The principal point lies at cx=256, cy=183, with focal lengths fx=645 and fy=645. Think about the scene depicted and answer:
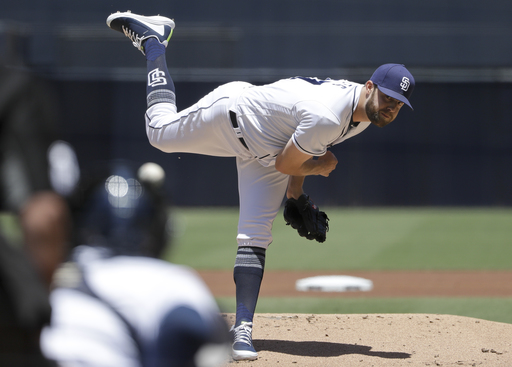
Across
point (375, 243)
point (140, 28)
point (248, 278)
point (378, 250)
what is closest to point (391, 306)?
point (248, 278)

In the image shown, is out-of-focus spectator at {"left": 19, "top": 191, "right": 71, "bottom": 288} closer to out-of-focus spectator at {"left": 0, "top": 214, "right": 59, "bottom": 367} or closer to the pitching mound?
out-of-focus spectator at {"left": 0, "top": 214, "right": 59, "bottom": 367}

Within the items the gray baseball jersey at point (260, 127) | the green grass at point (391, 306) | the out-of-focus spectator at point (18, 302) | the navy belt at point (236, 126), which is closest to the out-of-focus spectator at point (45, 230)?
the out-of-focus spectator at point (18, 302)

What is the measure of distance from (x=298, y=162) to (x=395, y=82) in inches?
23.0

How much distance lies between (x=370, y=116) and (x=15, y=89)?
7.56 feet

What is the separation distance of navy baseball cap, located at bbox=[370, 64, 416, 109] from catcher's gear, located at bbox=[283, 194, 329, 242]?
770mm

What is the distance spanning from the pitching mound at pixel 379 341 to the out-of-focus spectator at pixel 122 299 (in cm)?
215

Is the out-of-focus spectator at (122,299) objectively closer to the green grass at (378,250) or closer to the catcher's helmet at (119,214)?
the catcher's helmet at (119,214)

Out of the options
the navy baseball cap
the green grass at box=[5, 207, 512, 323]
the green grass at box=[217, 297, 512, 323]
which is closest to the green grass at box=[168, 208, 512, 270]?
the green grass at box=[5, 207, 512, 323]

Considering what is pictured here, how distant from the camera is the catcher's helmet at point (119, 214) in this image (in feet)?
3.22

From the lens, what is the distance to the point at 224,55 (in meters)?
17.9

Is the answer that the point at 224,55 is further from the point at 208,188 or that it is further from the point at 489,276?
the point at 489,276

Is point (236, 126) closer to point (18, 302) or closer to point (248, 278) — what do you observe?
point (248, 278)

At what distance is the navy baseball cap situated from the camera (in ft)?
9.81

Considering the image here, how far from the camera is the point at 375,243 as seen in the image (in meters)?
10.4
